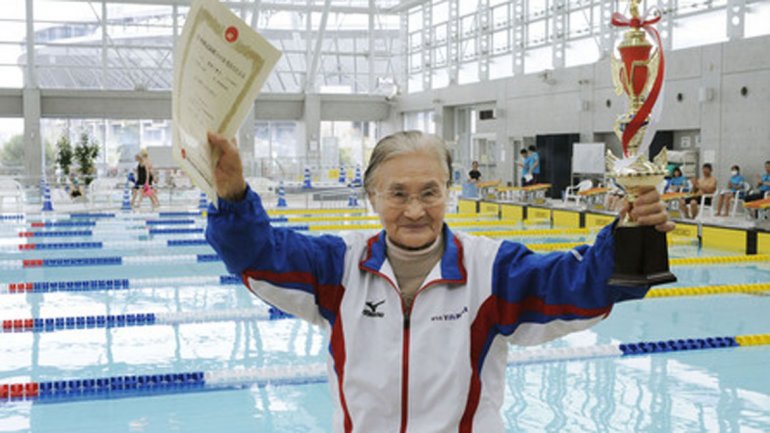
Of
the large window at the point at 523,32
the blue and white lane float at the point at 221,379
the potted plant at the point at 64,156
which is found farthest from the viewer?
the potted plant at the point at 64,156

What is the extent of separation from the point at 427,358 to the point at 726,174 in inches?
594

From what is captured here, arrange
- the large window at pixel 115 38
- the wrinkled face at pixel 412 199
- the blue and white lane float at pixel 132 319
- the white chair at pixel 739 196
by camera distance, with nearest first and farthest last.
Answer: the wrinkled face at pixel 412 199 < the blue and white lane float at pixel 132 319 < the white chair at pixel 739 196 < the large window at pixel 115 38

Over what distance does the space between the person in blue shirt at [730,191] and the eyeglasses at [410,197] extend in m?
13.5

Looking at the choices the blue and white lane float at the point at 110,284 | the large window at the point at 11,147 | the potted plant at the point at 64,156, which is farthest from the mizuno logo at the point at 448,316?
the large window at the point at 11,147

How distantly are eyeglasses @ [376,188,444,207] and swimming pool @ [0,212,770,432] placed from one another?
2861 millimetres

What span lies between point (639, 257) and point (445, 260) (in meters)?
0.37

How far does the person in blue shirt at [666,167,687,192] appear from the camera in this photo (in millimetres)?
14117

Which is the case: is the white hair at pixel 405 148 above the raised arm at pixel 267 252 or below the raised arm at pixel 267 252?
above

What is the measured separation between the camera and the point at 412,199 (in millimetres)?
1672

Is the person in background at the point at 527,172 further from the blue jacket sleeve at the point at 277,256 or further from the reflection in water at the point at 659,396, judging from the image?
the blue jacket sleeve at the point at 277,256

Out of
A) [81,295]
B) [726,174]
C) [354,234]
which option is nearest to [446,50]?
[726,174]

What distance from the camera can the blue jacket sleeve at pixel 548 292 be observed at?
61.2 inches

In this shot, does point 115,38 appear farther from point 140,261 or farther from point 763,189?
point 763,189

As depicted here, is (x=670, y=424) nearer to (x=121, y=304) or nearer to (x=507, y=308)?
(x=507, y=308)
